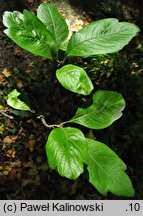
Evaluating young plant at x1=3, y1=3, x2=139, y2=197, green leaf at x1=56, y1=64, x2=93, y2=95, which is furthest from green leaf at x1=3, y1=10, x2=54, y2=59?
green leaf at x1=56, y1=64, x2=93, y2=95

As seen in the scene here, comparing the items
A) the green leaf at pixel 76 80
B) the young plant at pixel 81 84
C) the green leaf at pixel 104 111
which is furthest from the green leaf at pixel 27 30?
the green leaf at pixel 104 111

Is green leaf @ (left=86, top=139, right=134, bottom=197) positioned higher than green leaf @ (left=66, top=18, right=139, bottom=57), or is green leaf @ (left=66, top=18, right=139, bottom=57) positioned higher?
green leaf @ (left=66, top=18, right=139, bottom=57)

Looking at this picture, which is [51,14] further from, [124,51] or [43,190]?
[124,51]

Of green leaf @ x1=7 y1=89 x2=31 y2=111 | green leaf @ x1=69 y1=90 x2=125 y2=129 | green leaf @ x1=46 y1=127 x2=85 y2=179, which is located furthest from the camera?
green leaf @ x1=7 y1=89 x2=31 y2=111

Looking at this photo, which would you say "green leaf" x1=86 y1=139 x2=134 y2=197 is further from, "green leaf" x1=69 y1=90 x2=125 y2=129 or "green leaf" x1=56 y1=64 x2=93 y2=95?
"green leaf" x1=56 y1=64 x2=93 y2=95

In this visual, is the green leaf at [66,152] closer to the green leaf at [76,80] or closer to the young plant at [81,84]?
the young plant at [81,84]

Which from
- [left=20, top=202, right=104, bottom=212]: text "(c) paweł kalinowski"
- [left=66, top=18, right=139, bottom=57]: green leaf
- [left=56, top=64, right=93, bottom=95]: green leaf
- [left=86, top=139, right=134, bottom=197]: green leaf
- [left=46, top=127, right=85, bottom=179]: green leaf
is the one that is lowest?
[left=20, top=202, right=104, bottom=212]: text "(c) paweł kalinowski"

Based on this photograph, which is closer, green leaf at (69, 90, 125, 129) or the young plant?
the young plant

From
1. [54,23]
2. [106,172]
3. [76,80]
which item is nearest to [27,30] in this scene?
[54,23]
